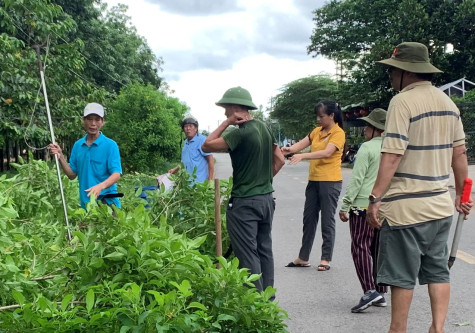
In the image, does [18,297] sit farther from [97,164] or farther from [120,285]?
[97,164]

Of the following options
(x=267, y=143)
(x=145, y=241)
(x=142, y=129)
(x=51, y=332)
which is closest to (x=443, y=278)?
(x=267, y=143)

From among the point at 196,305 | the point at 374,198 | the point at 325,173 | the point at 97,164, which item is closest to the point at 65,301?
the point at 196,305

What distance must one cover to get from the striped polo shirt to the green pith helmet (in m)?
1.13

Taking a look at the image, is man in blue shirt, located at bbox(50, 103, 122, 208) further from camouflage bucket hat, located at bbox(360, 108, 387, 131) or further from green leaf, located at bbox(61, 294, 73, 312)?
green leaf, located at bbox(61, 294, 73, 312)

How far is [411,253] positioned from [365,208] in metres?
1.68

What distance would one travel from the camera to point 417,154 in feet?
12.2

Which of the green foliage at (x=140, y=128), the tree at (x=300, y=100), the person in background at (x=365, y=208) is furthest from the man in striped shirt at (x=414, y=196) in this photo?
the tree at (x=300, y=100)

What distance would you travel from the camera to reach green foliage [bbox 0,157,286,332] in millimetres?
2564

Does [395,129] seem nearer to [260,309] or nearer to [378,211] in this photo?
[378,211]

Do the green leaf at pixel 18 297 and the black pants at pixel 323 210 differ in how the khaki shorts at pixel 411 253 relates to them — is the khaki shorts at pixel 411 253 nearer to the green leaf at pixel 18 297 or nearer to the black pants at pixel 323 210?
the green leaf at pixel 18 297

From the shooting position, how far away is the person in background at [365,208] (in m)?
5.22

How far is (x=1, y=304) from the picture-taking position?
2.73 m

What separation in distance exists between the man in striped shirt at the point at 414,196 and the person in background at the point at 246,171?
1.03 meters

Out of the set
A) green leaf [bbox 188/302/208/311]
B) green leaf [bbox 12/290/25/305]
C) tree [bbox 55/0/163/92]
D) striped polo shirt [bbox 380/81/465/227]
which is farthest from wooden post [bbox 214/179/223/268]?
tree [bbox 55/0/163/92]
